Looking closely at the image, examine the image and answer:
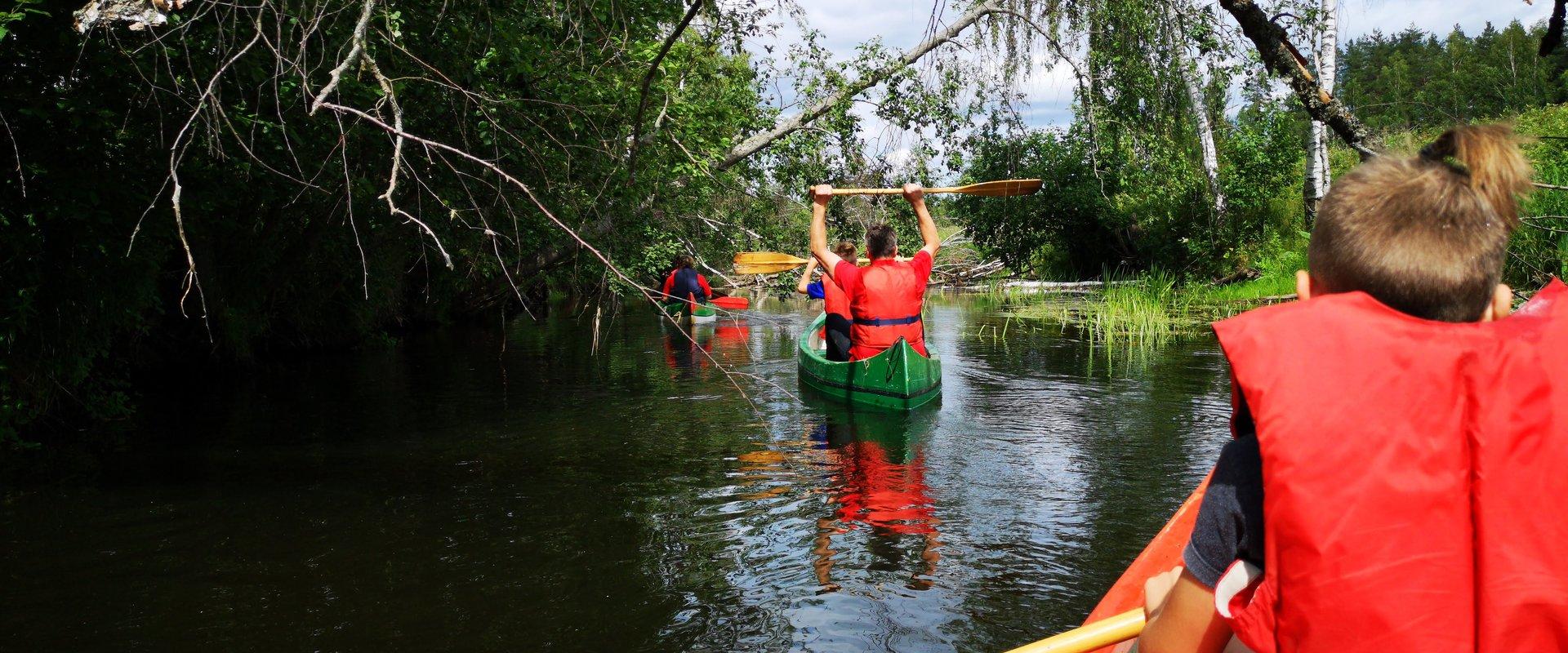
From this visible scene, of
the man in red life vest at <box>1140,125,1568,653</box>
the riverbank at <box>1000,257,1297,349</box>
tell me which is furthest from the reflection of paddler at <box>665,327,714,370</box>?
the man in red life vest at <box>1140,125,1568,653</box>

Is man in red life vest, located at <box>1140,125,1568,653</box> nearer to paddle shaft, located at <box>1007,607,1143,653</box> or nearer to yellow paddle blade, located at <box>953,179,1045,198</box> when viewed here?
paddle shaft, located at <box>1007,607,1143,653</box>

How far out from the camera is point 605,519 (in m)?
5.15

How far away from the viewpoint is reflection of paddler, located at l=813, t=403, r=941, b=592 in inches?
181

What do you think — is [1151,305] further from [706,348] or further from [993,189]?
[706,348]

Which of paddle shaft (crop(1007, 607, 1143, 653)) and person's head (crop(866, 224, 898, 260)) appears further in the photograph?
person's head (crop(866, 224, 898, 260))

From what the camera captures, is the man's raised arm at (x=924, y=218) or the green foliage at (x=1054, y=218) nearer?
the man's raised arm at (x=924, y=218)

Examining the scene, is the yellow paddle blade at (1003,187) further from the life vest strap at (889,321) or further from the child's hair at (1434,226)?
the child's hair at (1434,226)

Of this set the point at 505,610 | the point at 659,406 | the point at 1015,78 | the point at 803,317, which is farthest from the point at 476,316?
the point at 505,610

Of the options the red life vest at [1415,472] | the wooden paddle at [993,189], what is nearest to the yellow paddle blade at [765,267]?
the wooden paddle at [993,189]

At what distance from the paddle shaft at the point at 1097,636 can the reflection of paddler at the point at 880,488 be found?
6.75 feet

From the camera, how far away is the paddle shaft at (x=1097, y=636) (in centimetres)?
203

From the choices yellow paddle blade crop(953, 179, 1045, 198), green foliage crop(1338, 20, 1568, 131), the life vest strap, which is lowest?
the life vest strap

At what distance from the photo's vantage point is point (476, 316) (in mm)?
19609

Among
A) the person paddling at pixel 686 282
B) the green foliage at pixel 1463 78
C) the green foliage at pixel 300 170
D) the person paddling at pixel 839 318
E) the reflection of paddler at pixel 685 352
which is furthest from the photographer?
the green foliage at pixel 1463 78
